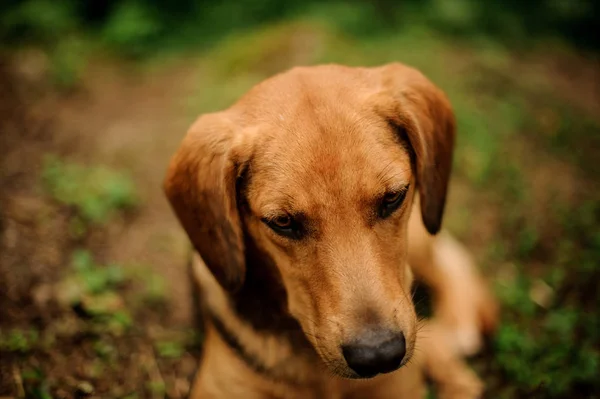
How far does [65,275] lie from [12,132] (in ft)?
7.78

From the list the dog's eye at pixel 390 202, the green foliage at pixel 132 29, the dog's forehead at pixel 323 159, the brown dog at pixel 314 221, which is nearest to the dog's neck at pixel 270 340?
the brown dog at pixel 314 221

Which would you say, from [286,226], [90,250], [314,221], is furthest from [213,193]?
[90,250]

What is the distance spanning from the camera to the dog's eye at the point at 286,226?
242 centimetres

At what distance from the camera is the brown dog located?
231cm

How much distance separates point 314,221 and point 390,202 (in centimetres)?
40

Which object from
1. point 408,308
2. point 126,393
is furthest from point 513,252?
point 126,393

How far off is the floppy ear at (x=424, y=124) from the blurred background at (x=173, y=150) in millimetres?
1534

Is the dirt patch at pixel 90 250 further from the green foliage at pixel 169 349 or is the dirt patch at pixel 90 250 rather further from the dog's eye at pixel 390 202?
the dog's eye at pixel 390 202

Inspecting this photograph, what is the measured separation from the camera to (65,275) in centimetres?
375

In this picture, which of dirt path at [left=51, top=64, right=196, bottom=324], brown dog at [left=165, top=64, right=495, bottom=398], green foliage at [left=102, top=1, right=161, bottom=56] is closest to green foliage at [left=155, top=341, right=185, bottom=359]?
dirt path at [left=51, top=64, right=196, bottom=324]

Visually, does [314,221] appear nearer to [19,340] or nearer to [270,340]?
[270,340]

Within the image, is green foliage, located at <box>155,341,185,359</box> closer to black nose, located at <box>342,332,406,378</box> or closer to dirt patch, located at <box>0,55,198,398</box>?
dirt patch, located at <box>0,55,198,398</box>

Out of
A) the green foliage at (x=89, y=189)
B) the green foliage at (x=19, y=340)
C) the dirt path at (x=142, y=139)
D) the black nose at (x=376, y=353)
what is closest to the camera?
the black nose at (x=376, y=353)

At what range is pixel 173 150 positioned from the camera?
533 cm
